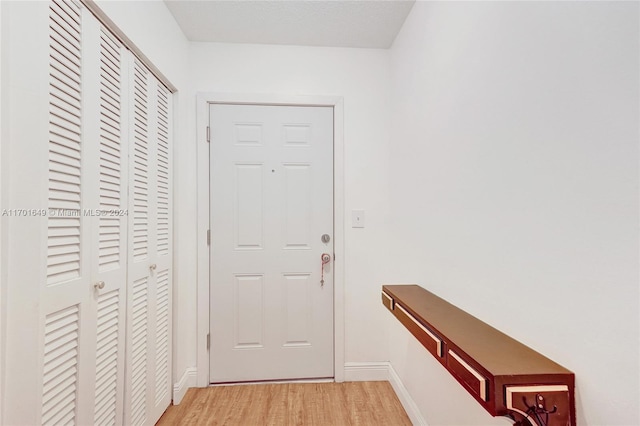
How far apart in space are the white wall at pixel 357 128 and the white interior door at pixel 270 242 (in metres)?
0.15

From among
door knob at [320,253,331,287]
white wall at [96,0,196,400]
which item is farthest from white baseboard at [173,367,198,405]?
door knob at [320,253,331,287]

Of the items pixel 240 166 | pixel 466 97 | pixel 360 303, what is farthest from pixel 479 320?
pixel 240 166

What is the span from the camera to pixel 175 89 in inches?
77.7

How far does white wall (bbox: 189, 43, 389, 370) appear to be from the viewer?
2.21m

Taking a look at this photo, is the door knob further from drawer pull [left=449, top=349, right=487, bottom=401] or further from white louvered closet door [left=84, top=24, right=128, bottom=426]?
drawer pull [left=449, top=349, right=487, bottom=401]

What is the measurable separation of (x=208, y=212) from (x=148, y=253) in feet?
1.84

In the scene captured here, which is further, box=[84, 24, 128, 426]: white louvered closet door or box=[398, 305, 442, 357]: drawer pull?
box=[84, 24, 128, 426]: white louvered closet door

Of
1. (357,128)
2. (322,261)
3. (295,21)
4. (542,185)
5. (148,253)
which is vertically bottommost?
(322,261)

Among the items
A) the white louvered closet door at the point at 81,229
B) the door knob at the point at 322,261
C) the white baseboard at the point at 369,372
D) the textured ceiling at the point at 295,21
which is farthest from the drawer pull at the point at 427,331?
the textured ceiling at the point at 295,21

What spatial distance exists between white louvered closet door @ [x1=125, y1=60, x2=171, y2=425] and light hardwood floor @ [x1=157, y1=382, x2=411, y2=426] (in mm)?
216

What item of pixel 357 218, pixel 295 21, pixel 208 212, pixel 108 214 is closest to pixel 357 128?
pixel 357 218

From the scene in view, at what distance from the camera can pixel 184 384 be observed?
2.05 metres

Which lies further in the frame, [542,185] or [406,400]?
[406,400]

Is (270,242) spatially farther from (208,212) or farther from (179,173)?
(179,173)
